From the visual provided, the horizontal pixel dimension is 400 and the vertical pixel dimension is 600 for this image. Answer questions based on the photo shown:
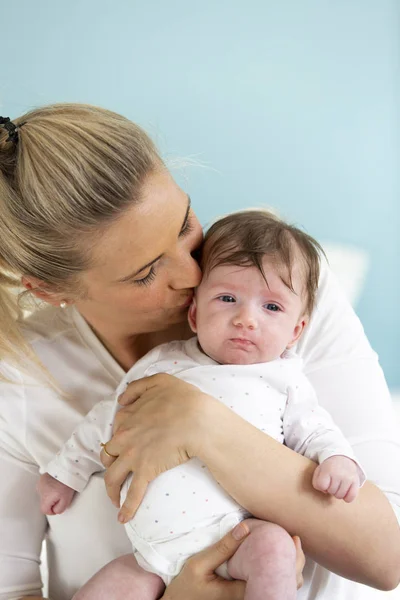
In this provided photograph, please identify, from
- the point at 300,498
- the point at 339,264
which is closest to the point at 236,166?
the point at 339,264

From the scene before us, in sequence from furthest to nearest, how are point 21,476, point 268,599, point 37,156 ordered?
point 21,476 < point 37,156 < point 268,599

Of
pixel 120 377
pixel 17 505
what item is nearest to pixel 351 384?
pixel 120 377

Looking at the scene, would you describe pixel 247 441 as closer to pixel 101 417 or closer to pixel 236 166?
pixel 101 417

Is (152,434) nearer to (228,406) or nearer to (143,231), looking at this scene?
(228,406)

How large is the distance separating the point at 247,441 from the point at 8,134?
0.70 metres

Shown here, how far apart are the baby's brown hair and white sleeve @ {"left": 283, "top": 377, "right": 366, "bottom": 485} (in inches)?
7.3

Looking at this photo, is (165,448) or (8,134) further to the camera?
(8,134)

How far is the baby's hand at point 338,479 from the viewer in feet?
3.82

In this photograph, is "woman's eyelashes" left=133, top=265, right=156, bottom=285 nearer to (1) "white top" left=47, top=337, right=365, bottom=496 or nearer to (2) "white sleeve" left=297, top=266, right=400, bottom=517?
(1) "white top" left=47, top=337, right=365, bottom=496

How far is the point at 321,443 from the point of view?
1255 millimetres

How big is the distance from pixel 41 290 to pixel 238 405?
47 centimetres

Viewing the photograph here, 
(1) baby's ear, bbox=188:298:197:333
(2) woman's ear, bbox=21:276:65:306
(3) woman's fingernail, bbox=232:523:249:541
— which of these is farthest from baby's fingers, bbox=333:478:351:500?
(2) woman's ear, bbox=21:276:65:306

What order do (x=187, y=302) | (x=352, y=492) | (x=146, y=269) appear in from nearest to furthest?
(x=352, y=492) → (x=146, y=269) → (x=187, y=302)

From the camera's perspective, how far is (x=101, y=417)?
144 centimetres
